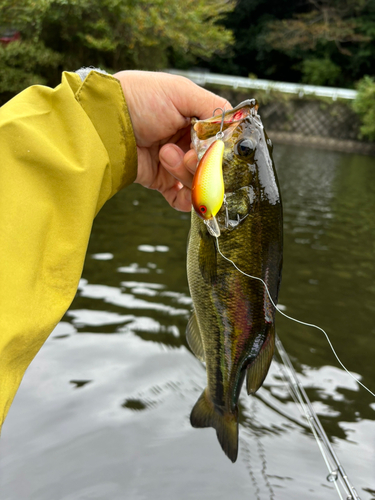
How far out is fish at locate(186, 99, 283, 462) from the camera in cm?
170

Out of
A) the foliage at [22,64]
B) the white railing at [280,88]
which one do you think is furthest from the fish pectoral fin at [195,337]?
the white railing at [280,88]

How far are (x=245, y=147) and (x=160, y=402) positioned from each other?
1940mm

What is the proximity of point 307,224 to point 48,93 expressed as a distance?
23.9ft

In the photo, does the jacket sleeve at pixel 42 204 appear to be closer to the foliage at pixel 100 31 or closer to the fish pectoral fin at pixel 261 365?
the fish pectoral fin at pixel 261 365

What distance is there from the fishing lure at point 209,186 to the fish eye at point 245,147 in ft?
0.42

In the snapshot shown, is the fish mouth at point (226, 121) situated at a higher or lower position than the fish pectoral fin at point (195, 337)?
higher

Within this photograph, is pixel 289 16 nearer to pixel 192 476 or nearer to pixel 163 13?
pixel 163 13

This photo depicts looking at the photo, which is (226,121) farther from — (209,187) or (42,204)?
(42,204)

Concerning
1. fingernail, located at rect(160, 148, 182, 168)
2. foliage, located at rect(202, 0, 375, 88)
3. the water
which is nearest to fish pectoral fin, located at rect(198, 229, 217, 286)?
fingernail, located at rect(160, 148, 182, 168)

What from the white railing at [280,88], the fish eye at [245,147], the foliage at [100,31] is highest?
the foliage at [100,31]

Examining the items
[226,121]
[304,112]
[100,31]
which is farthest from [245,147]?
[304,112]

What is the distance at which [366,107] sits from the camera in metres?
24.0

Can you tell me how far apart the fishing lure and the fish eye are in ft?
0.42

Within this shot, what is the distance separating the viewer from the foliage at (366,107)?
23266 millimetres
